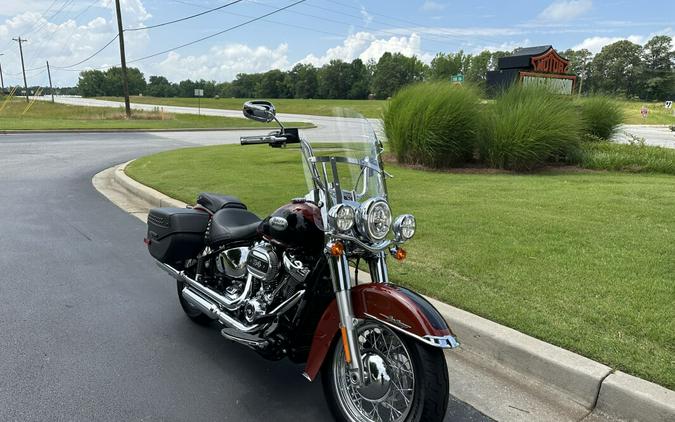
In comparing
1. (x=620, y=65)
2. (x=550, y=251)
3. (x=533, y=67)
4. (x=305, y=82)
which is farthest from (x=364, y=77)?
(x=550, y=251)

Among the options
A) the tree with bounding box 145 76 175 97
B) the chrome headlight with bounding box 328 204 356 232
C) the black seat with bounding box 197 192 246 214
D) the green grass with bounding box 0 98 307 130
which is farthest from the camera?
the tree with bounding box 145 76 175 97

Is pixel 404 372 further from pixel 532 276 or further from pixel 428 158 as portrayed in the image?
pixel 428 158

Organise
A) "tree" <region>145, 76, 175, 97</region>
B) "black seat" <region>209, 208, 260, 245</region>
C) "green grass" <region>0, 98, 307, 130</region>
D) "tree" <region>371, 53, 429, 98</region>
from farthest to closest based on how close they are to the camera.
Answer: "tree" <region>145, 76, 175, 97</region> → "tree" <region>371, 53, 429, 98</region> → "green grass" <region>0, 98, 307, 130</region> → "black seat" <region>209, 208, 260, 245</region>

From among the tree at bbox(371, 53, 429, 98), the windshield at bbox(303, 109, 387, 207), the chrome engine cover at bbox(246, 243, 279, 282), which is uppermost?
the tree at bbox(371, 53, 429, 98)

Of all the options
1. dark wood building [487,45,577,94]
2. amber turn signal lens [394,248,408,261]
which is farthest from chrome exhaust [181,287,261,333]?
dark wood building [487,45,577,94]

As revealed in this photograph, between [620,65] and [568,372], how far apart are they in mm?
105154

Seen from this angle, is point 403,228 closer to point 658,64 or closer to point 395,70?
point 395,70

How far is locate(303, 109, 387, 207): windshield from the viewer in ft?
9.04

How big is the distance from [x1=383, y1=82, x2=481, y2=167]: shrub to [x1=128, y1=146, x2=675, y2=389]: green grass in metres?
1.24

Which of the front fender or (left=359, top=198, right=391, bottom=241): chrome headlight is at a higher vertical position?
(left=359, top=198, right=391, bottom=241): chrome headlight

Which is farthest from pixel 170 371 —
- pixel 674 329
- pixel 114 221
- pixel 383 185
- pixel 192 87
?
pixel 192 87

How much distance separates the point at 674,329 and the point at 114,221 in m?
6.79

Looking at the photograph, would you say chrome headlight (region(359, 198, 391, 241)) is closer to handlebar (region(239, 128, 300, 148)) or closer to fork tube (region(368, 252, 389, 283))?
fork tube (region(368, 252, 389, 283))

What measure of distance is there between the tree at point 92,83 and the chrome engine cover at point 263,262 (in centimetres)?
11146
